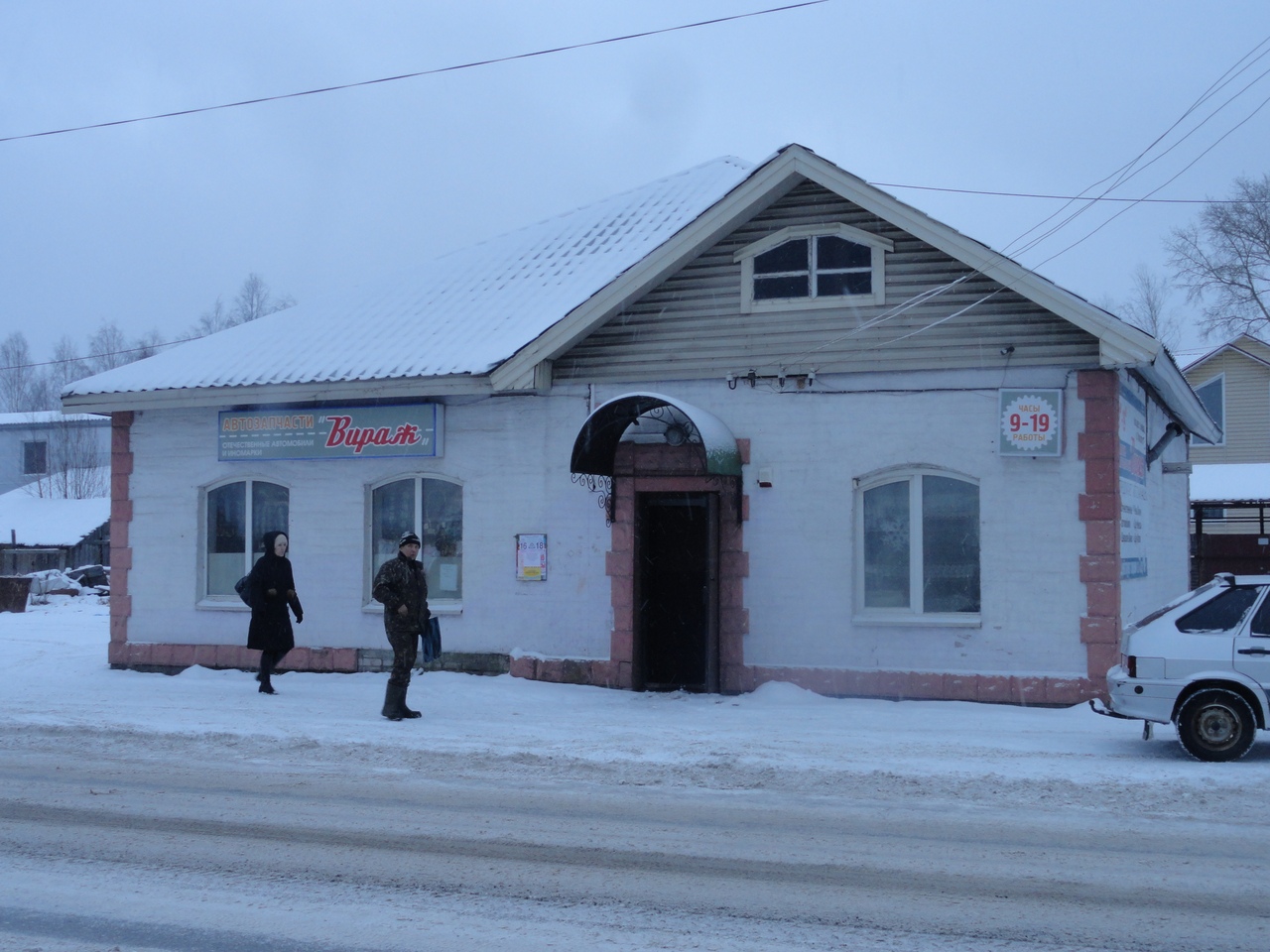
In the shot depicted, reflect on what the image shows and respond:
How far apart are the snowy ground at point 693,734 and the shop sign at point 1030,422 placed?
2716 mm

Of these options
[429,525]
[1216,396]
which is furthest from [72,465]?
[429,525]

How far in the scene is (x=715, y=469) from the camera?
12.8 metres

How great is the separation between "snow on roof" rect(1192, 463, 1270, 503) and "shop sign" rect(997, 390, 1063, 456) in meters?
17.6

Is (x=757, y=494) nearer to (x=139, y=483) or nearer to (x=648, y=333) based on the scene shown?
(x=648, y=333)

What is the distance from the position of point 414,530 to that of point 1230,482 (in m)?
24.8

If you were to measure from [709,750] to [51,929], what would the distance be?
5686mm

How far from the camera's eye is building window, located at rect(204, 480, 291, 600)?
16.1m

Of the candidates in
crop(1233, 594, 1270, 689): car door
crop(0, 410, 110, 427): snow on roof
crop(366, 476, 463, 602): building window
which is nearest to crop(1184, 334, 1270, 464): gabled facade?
crop(366, 476, 463, 602): building window

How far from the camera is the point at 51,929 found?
543 centimetres

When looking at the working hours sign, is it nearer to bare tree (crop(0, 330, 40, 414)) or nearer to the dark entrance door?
the dark entrance door

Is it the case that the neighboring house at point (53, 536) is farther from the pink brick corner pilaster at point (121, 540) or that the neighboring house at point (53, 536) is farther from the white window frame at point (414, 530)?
the white window frame at point (414, 530)

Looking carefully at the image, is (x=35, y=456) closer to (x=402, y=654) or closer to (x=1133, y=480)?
(x=402, y=654)

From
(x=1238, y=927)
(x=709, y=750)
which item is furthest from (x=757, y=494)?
(x=1238, y=927)

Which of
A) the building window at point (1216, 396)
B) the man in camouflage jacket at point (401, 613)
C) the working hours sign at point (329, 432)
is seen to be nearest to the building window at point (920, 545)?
the man in camouflage jacket at point (401, 613)
